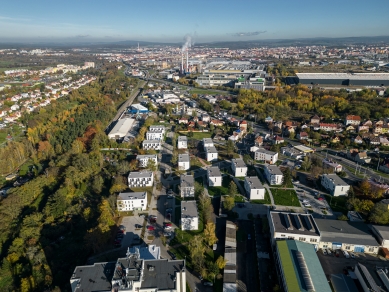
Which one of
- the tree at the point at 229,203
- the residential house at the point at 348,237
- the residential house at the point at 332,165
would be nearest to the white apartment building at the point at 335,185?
the residential house at the point at 332,165

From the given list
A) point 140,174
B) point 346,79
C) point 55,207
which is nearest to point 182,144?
point 140,174

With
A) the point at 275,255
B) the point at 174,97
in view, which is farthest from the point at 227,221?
the point at 174,97

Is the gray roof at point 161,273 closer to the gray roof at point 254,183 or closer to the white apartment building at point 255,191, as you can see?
the white apartment building at point 255,191

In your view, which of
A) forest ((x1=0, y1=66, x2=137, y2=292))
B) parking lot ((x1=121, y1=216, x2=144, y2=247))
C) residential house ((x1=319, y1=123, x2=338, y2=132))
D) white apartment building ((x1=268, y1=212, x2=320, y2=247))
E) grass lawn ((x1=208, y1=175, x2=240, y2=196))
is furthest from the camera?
residential house ((x1=319, y1=123, x2=338, y2=132))

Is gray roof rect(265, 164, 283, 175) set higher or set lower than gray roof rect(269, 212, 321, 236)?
higher

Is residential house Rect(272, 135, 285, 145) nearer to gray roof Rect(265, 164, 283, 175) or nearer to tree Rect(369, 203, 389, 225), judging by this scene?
gray roof Rect(265, 164, 283, 175)

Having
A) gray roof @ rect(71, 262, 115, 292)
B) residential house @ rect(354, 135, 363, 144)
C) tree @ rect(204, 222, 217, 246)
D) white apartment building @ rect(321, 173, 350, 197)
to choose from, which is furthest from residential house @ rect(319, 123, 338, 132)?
gray roof @ rect(71, 262, 115, 292)
